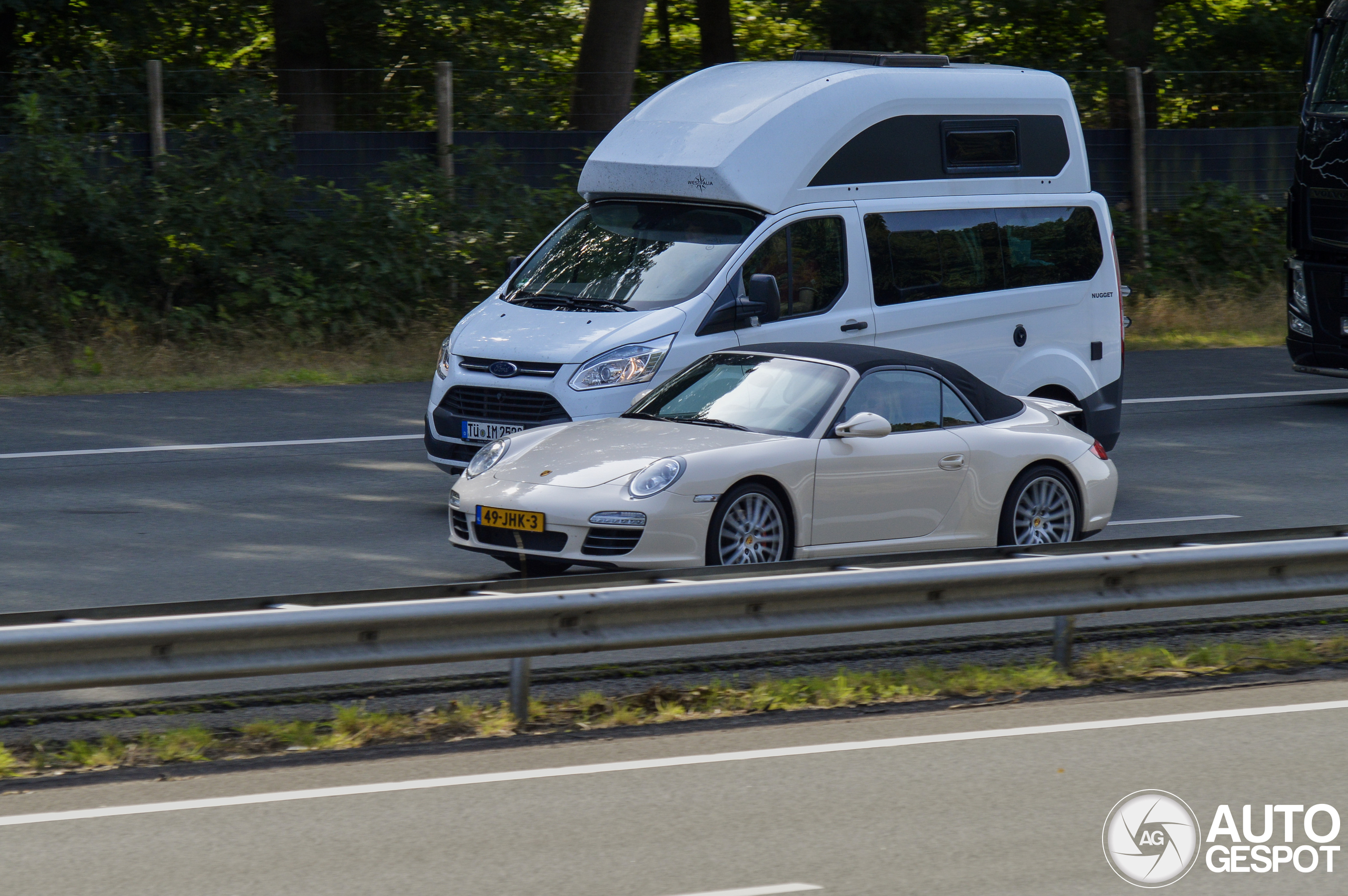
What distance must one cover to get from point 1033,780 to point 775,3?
25.2m

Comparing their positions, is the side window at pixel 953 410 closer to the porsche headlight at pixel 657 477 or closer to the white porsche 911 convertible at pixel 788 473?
the white porsche 911 convertible at pixel 788 473

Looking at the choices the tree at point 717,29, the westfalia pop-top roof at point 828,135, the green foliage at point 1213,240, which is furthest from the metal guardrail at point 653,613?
the tree at point 717,29

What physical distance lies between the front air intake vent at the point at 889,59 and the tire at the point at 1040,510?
3.98 metres

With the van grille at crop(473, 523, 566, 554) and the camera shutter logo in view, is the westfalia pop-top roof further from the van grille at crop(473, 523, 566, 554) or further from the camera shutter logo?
the camera shutter logo

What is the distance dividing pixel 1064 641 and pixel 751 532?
1.80m

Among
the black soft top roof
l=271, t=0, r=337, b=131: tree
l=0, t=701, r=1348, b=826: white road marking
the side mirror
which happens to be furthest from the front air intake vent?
l=271, t=0, r=337, b=131: tree

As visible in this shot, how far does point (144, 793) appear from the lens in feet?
19.0

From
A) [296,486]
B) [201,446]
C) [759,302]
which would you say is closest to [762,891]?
[759,302]

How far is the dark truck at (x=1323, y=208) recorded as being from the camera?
51.6ft

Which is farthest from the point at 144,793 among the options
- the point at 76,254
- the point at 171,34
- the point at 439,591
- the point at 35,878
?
the point at 171,34

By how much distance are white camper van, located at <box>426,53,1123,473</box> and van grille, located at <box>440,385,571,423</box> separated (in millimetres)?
11

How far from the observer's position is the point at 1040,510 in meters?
9.60

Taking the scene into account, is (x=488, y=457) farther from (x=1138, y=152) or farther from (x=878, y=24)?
(x=878, y=24)

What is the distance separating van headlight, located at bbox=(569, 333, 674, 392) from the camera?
10.3 metres
